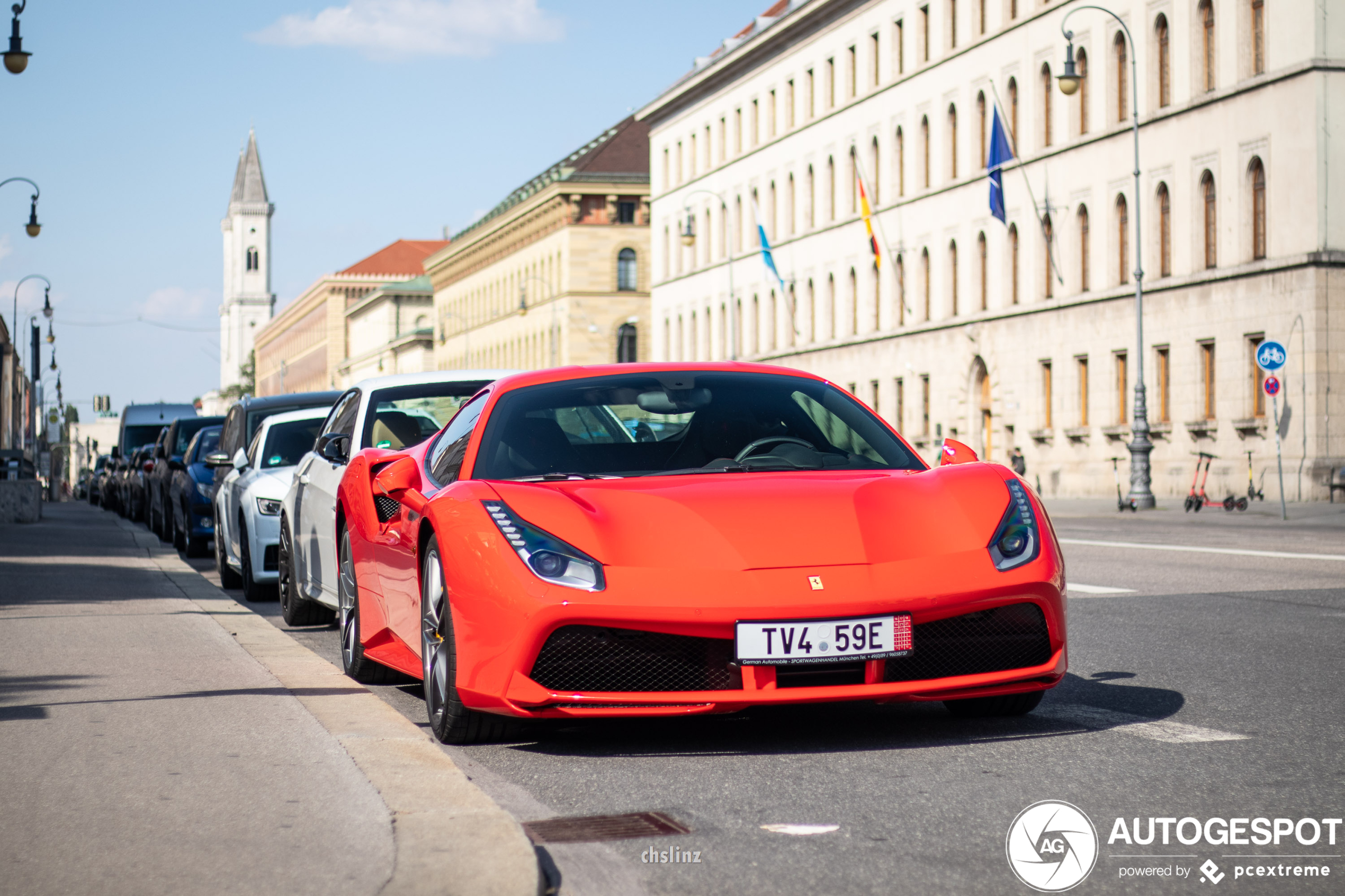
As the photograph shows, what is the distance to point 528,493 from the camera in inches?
254

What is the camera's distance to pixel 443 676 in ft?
21.9

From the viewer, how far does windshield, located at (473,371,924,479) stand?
701cm

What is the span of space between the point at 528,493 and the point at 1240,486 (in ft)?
125

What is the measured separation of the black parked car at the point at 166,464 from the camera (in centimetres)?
2531

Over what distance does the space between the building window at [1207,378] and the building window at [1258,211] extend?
2624 mm

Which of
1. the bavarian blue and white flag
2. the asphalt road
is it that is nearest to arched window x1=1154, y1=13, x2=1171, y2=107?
the bavarian blue and white flag

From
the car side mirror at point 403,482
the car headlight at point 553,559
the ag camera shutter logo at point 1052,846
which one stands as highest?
the car side mirror at point 403,482

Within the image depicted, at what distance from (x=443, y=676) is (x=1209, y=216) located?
4111 centimetres

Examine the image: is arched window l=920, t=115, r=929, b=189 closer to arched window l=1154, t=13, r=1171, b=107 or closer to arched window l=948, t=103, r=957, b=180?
arched window l=948, t=103, r=957, b=180

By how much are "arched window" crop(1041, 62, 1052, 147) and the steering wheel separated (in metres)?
47.5

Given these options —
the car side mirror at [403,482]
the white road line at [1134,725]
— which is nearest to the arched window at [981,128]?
the car side mirror at [403,482]

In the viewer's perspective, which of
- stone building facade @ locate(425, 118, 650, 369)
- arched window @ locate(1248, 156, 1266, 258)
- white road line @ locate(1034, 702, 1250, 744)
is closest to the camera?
white road line @ locate(1034, 702, 1250, 744)

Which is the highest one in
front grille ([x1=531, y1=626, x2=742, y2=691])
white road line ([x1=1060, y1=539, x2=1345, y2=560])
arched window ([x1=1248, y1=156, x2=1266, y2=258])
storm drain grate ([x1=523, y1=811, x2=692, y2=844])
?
arched window ([x1=1248, y1=156, x2=1266, y2=258])

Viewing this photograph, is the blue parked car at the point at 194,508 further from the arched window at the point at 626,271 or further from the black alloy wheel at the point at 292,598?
the arched window at the point at 626,271
